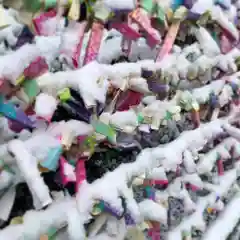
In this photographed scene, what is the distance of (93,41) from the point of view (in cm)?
50

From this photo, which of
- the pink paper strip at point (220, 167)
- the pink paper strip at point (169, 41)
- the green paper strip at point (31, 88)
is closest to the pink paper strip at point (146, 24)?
the pink paper strip at point (169, 41)

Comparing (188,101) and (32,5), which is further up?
(32,5)

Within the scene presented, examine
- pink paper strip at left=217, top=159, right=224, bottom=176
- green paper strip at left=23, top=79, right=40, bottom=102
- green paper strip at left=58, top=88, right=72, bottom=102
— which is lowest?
pink paper strip at left=217, top=159, right=224, bottom=176

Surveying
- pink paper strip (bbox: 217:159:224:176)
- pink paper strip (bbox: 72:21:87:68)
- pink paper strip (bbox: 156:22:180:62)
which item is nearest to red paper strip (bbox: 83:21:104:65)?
pink paper strip (bbox: 72:21:87:68)

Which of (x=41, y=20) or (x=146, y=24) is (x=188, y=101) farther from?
(x=41, y=20)

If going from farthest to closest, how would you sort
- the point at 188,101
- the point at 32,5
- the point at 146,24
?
the point at 188,101 → the point at 146,24 → the point at 32,5

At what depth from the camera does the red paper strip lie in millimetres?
492

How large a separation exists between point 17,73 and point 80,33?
0.10 metres

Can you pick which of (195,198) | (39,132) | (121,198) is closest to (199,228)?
(195,198)

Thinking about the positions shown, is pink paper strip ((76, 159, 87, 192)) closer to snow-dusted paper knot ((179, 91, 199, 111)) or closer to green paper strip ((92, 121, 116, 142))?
green paper strip ((92, 121, 116, 142))

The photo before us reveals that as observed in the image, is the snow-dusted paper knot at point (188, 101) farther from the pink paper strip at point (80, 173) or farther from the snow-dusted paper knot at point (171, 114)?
the pink paper strip at point (80, 173)

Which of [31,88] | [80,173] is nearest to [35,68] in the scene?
[31,88]

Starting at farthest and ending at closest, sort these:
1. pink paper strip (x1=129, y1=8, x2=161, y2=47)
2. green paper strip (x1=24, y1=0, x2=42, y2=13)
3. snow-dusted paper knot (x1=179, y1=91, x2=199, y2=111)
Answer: snow-dusted paper knot (x1=179, y1=91, x2=199, y2=111) < pink paper strip (x1=129, y1=8, x2=161, y2=47) < green paper strip (x1=24, y1=0, x2=42, y2=13)

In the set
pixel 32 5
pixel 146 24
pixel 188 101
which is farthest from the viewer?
pixel 188 101
